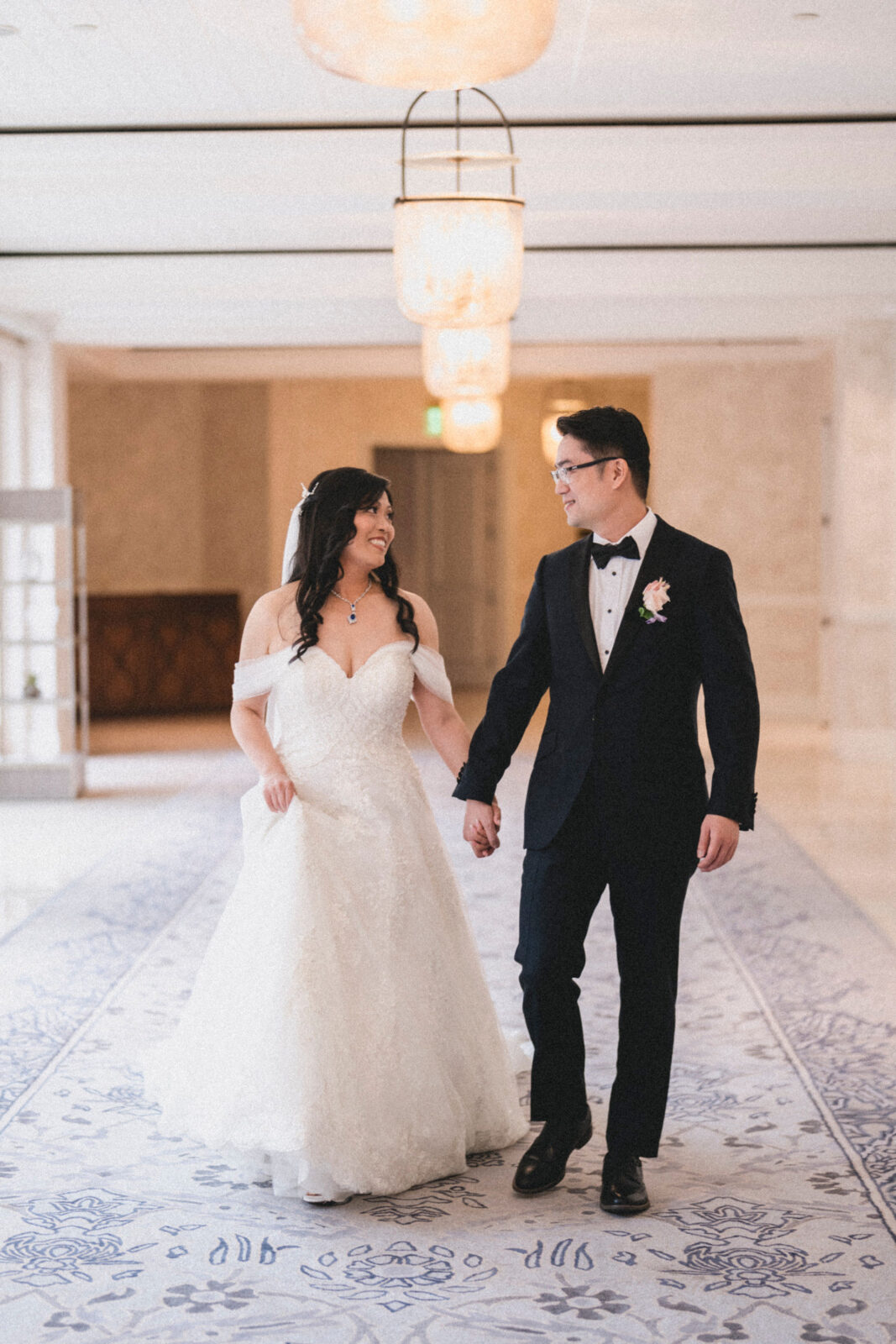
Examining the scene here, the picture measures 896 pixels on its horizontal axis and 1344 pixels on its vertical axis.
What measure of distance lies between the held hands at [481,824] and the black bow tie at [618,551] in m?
0.60

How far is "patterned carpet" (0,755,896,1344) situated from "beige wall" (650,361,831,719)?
32.0 feet

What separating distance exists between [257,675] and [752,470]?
39.1 feet

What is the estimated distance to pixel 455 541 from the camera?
19.2m

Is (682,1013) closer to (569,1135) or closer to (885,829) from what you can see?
(569,1135)

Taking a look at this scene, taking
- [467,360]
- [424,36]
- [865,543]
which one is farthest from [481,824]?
[865,543]

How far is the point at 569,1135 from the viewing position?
11.4ft

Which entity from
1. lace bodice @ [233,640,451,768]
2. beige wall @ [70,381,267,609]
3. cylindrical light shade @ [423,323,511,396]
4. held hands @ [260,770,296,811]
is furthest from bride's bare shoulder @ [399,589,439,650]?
beige wall @ [70,381,267,609]

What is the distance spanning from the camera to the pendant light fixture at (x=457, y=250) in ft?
17.3

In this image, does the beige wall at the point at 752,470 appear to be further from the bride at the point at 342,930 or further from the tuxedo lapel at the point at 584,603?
the tuxedo lapel at the point at 584,603

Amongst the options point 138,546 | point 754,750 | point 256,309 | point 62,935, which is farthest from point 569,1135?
point 138,546

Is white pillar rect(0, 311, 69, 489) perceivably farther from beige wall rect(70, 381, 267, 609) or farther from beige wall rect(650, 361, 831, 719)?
beige wall rect(650, 361, 831, 719)

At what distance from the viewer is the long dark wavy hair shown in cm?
364

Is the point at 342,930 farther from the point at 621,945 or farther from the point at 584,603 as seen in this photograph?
the point at 584,603

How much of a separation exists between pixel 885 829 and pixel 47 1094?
569cm
